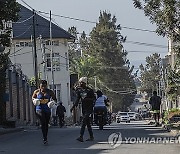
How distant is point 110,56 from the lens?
322ft

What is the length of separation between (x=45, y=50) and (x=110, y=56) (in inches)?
1371

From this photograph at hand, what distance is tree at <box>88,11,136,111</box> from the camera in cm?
9688

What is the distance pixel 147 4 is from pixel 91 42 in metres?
78.1

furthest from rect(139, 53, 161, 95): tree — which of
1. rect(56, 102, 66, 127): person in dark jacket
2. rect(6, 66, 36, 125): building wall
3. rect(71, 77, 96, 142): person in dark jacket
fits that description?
rect(71, 77, 96, 142): person in dark jacket

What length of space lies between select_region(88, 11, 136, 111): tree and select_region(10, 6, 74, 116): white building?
81.5ft

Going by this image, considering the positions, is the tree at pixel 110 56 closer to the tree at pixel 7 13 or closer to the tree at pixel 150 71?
the tree at pixel 150 71

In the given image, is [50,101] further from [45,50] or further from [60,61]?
[60,61]

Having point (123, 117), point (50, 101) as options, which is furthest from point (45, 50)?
point (50, 101)

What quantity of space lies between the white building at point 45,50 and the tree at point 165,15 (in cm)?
4266

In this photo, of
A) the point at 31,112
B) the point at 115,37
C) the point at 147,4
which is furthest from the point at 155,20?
the point at 115,37

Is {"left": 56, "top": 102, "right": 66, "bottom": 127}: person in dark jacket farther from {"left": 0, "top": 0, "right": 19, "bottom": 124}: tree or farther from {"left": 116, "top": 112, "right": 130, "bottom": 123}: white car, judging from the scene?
{"left": 116, "top": 112, "right": 130, "bottom": 123}: white car

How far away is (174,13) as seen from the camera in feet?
67.2

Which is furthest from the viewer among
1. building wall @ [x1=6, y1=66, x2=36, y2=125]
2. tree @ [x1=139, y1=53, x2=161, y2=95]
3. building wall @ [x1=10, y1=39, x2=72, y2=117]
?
tree @ [x1=139, y1=53, x2=161, y2=95]

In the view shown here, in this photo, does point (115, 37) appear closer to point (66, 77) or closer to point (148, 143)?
point (66, 77)
